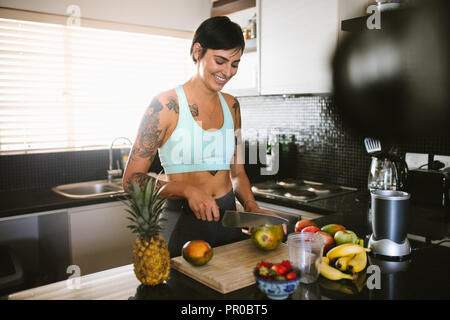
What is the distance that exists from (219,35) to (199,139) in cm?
44

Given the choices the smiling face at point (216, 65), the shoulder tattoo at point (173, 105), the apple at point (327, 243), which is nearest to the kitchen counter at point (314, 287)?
the apple at point (327, 243)

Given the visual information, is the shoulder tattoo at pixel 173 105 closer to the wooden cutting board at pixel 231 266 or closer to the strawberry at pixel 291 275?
the wooden cutting board at pixel 231 266

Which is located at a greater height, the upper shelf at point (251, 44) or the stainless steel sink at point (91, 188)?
the upper shelf at point (251, 44)

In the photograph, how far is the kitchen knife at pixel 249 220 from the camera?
132 centimetres

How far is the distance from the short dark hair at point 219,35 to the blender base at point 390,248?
0.96 metres

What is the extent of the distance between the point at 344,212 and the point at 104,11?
7.60ft

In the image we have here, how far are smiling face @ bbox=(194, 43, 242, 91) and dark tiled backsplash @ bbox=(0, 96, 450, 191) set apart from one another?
1.30 metres

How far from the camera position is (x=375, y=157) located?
6.95 ft

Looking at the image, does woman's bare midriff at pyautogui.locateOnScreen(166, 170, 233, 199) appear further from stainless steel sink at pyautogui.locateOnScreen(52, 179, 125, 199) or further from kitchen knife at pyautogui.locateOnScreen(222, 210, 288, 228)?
stainless steel sink at pyautogui.locateOnScreen(52, 179, 125, 199)

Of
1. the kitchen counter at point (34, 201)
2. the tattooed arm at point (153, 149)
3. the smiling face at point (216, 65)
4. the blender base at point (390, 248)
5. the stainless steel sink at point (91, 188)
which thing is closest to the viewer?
the blender base at point (390, 248)

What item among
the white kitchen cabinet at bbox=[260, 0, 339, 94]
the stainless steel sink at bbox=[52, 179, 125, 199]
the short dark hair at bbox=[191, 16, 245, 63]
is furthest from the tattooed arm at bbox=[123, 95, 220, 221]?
the stainless steel sink at bbox=[52, 179, 125, 199]

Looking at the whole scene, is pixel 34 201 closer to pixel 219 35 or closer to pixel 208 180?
pixel 208 180
